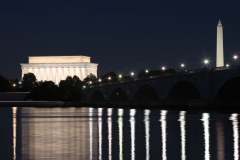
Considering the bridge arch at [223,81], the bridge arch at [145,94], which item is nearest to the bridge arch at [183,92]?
the bridge arch at [223,81]

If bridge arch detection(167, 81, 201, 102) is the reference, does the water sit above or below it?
below

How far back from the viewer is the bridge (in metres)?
111

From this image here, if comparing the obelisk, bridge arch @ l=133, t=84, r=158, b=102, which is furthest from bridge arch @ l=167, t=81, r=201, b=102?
bridge arch @ l=133, t=84, r=158, b=102

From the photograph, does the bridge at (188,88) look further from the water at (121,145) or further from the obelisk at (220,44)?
the water at (121,145)

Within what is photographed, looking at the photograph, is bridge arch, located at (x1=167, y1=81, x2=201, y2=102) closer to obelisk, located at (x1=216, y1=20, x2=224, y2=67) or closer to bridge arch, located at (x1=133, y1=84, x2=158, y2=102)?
obelisk, located at (x1=216, y1=20, x2=224, y2=67)

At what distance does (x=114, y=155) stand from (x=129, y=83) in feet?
437

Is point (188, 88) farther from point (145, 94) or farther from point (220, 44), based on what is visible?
point (145, 94)

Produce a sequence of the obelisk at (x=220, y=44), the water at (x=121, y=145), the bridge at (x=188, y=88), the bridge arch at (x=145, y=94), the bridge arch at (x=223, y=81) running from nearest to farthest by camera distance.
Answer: the water at (x=121, y=145), the bridge arch at (x=223, y=81), the bridge at (x=188, y=88), the obelisk at (x=220, y=44), the bridge arch at (x=145, y=94)

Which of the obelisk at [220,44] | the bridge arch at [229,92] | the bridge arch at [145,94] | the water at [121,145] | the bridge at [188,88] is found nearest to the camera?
the water at [121,145]

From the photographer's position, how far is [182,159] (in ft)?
109

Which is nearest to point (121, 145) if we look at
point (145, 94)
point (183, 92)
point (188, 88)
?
point (188, 88)

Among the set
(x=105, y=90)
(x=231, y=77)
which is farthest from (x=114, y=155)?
(x=105, y=90)

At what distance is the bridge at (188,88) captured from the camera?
11094cm

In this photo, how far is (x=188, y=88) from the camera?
141375 millimetres
